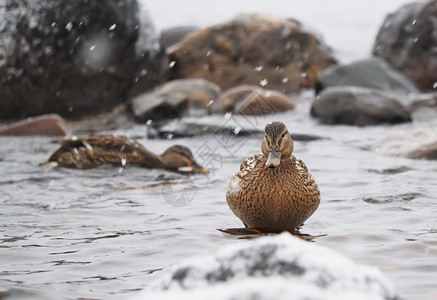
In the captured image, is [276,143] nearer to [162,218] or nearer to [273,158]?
[273,158]

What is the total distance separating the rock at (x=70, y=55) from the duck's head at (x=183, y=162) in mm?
4443

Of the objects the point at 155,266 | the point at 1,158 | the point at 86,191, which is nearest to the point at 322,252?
the point at 155,266

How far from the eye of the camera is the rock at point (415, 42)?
15.1 metres

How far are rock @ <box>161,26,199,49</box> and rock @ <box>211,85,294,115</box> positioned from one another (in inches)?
218

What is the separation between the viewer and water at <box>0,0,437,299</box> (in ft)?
15.0

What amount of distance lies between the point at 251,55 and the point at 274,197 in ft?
35.1

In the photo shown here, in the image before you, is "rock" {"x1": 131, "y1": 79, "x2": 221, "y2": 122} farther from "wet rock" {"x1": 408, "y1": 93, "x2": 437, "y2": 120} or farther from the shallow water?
"wet rock" {"x1": 408, "y1": 93, "x2": 437, "y2": 120}

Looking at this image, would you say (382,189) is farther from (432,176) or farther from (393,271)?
(393,271)

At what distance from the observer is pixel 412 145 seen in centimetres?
899

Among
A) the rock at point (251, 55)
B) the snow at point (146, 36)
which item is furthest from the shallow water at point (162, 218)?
the rock at point (251, 55)

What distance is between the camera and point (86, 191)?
24.8 ft

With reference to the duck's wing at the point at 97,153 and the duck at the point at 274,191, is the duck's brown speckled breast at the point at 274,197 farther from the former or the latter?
the duck's wing at the point at 97,153

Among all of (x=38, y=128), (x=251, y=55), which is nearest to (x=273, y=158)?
(x=38, y=128)

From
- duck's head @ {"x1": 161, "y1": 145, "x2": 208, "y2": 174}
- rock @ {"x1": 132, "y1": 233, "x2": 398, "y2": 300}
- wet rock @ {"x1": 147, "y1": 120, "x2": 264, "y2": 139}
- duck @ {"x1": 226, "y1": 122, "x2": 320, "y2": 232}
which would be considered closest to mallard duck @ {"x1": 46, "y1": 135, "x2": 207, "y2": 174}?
duck's head @ {"x1": 161, "y1": 145, "x2": 208, "y2": 174}
